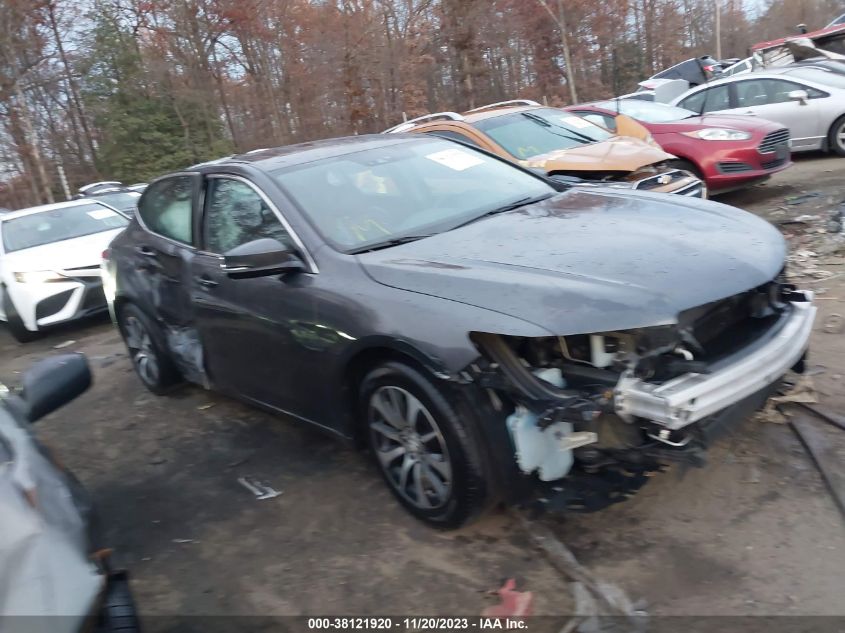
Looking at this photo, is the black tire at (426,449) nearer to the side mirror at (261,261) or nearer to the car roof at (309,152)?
the side mirror at (261,261)

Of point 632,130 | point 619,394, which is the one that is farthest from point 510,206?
point 632,130

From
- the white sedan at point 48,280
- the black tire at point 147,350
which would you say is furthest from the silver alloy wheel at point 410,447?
the white sedan at point 48,280

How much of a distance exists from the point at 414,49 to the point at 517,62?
7542mm

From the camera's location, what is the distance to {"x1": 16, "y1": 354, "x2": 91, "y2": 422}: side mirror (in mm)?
2666

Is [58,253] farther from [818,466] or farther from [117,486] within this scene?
[818,466]

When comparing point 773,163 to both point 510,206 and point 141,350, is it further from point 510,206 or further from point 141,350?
point 141,350

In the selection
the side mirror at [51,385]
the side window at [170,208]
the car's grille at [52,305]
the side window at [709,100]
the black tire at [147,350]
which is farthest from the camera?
the side window at [709,100]

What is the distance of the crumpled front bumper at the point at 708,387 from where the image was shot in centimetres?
273

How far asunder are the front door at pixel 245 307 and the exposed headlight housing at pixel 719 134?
22.0 ft

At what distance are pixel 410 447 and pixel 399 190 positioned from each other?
59.2 inches

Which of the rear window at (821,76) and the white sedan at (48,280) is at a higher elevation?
the rear window at (821,76)

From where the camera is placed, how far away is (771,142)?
30.1ft

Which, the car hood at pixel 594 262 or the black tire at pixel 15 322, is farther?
the black tire at pixel 15 322

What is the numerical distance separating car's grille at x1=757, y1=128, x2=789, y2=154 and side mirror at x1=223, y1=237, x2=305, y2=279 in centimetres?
719
